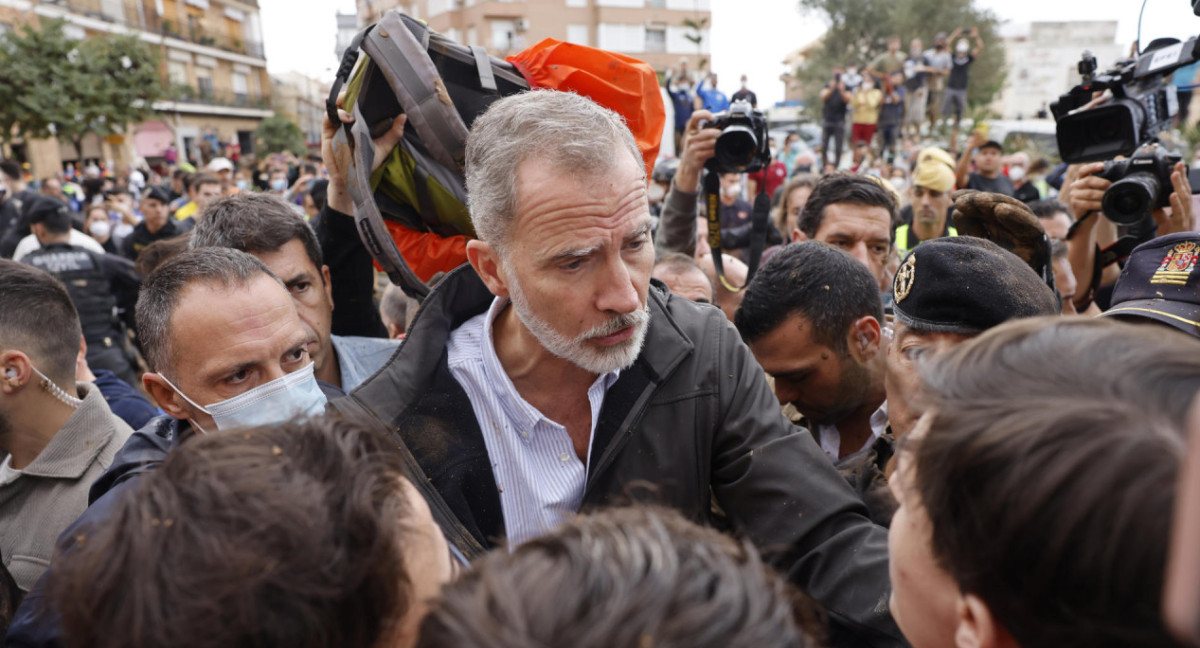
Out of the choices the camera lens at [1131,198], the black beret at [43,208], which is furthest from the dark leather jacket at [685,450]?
the black beret at [43,208]

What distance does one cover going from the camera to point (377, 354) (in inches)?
115

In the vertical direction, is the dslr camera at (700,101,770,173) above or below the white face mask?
above

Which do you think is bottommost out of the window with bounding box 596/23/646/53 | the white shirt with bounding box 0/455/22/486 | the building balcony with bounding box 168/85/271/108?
the white shirt with bounding box 0/455/22/486

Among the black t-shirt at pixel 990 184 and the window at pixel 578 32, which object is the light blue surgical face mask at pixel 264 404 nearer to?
the black t-shirt at pixel 990 184

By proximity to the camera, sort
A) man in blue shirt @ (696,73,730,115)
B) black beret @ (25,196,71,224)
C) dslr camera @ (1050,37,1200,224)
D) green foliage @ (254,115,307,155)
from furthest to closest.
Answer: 1. green foliage @ (254,115,307,155)
2. man in blue shirt @ (696,73,730,115)
3. black beret @ (25,196,71,224)
4. dslr camera @ (1050,37,1200,224)

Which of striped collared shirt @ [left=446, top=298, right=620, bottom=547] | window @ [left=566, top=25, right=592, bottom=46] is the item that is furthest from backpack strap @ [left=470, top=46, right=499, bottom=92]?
window @ [left=566, top=25, right=592, bottom=46]

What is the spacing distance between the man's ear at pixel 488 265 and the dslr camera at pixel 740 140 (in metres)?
1.57

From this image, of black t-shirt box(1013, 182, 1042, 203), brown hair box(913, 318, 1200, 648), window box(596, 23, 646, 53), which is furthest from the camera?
window box(596, 23, 646, 53)

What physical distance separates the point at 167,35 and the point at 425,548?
47.5 meters

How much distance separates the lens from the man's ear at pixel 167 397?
6.86 feet

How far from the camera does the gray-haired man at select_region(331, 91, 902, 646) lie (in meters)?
1.69

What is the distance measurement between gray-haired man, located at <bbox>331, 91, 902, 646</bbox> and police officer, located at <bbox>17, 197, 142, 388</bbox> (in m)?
4.81

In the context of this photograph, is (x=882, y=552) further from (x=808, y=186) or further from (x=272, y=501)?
(x=808, y=186)

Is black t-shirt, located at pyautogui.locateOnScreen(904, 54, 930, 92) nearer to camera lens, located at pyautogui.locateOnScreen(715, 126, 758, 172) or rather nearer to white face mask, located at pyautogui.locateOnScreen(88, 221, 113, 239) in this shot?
camera lens, located at pyautogui.locateOnScreen(715, 126, 758, 172)
